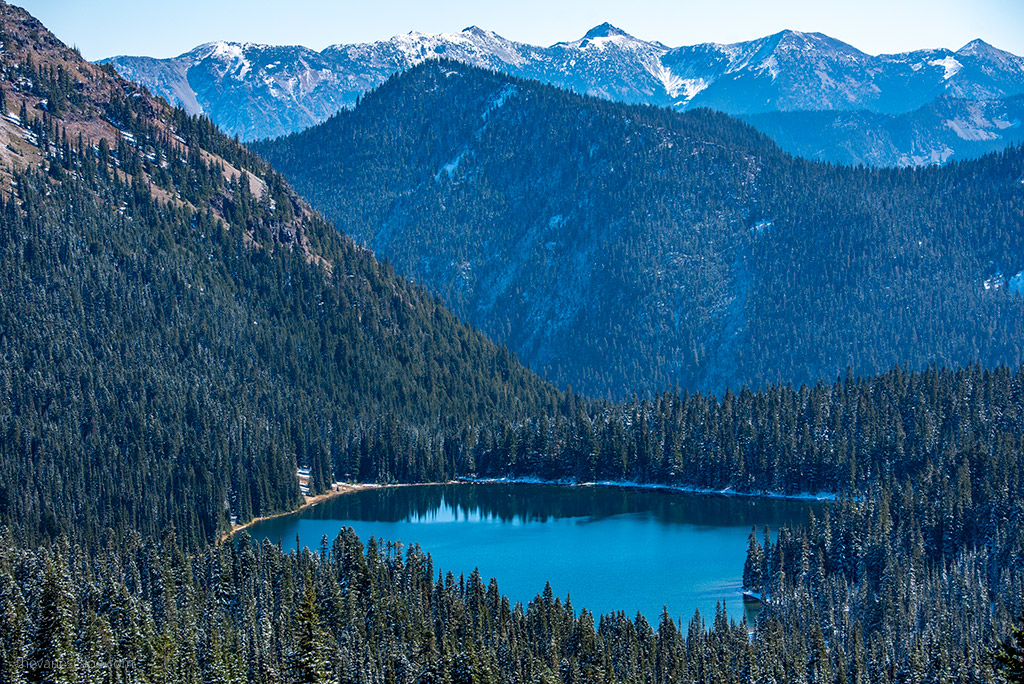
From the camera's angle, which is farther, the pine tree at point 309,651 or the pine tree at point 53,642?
the pine tree at point 53,642

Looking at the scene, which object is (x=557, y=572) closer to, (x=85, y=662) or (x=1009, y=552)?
(x=1009, y=552)

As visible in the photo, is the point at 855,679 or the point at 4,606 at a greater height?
the point at 4,606

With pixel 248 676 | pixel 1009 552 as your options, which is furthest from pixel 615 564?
pixel 248 676

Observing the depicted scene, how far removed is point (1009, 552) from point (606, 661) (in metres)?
73.4

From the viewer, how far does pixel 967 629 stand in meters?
143

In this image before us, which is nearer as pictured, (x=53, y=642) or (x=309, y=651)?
(x=309, y=651)

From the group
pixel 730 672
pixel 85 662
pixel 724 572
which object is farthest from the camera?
pixel 724 572

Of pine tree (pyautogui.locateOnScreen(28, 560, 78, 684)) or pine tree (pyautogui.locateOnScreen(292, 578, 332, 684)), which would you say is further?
pine tree (pyautogui.locateOnScreen(28, 560, 78, 684))

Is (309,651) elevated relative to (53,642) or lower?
elevated

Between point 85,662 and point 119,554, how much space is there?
2134 inches

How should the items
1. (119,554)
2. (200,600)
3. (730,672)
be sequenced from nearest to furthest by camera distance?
(730,672) < (200,600) < (119,554)

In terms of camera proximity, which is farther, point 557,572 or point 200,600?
point 557,572

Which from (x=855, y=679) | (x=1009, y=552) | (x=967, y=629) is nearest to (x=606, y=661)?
(x=855, y=679)

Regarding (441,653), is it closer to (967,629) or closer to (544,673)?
(544,673)
